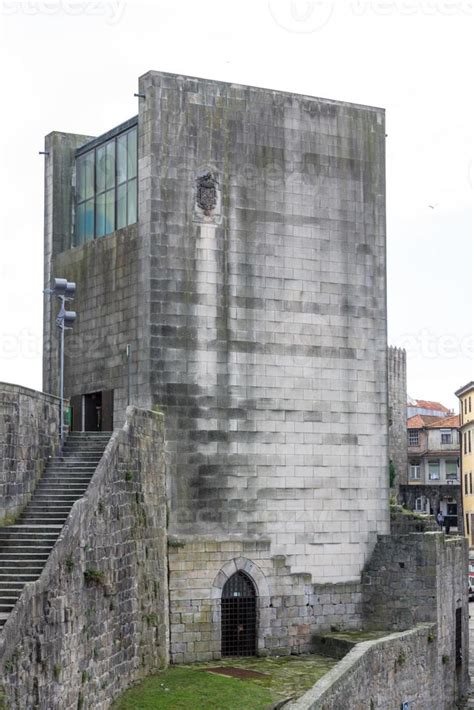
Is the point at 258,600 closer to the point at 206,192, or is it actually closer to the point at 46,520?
the point at 46,520

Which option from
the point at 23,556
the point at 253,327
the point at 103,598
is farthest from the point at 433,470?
the point at 23,556

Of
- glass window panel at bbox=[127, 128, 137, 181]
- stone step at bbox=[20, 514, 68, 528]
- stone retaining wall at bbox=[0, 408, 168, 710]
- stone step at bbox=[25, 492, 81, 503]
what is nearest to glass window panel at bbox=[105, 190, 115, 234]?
glass window panel at bbox=[127, 128, 137, 181]

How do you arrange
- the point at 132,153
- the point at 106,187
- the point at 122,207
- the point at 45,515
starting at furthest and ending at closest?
the point at 106,187 → the point at 122,207 → the point at 132,153 → the point at 45,515

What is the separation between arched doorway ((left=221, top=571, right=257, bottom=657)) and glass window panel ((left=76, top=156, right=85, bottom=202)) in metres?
12.0

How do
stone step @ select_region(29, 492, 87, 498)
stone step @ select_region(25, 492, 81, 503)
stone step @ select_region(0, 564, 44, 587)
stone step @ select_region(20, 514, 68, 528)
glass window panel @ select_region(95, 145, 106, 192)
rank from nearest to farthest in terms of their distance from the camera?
1. stone step @ select_region(0, 564, 44, 587)
2. stone step @ select_region(20, 514, 68, 528)
3. stone step @ select_region(25, 492, 81, 503)
4. stone step @ select_region(29, 492, 87, 498)
5. glass window panel @ select_region(95, 145, 106, 192)

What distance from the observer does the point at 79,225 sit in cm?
3478

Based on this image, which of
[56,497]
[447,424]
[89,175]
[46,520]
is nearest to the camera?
[46,520]

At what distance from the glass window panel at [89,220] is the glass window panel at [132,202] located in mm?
2194

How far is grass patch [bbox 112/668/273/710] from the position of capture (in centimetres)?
2428

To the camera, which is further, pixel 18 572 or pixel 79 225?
pixel 79 225

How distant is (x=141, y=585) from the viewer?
27.8 metres

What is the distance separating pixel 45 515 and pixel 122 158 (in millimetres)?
12119

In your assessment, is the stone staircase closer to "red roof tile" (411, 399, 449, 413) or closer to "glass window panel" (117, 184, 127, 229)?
"glass window panel" (117, 184, 127, 229)

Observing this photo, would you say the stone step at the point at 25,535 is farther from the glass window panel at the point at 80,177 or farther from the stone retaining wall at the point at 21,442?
the glass window panel at the point at 80,177
